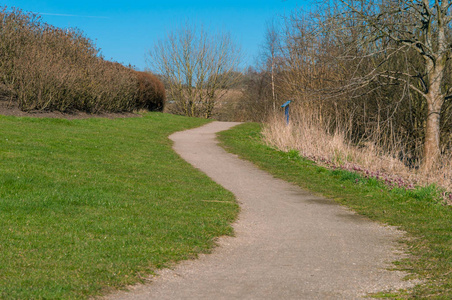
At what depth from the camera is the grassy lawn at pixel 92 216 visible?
16.2 ft

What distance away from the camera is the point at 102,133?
1870 cm

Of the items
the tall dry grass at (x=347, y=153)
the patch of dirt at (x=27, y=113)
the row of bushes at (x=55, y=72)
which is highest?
the row of bushes at (x=55, y=72)

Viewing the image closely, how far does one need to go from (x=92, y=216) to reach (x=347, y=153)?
959 centimetres

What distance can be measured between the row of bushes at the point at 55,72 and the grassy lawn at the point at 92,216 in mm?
8054

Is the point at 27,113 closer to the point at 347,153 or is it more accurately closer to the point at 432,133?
the point at 347,153

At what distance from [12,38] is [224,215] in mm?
18942

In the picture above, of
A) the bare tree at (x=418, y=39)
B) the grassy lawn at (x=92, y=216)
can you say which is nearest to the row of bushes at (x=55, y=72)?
the grassy lawn at (x=92, y=216)

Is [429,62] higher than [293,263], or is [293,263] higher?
[429,62]

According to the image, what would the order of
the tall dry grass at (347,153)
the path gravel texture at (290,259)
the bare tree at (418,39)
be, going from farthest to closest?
the bare tree at (418,39) → the tall dry grass at (347,153) → the path gravel texture at (290,259)

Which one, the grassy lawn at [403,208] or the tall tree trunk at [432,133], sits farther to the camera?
the tall tree trunk at [432,133]

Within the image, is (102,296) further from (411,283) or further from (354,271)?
(411,283)

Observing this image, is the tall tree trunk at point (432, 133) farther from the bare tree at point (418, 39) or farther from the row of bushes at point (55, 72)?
the row of bushes at point (55, 72)

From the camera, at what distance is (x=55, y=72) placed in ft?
72.6

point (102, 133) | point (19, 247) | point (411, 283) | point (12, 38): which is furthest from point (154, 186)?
point (12, 38)
